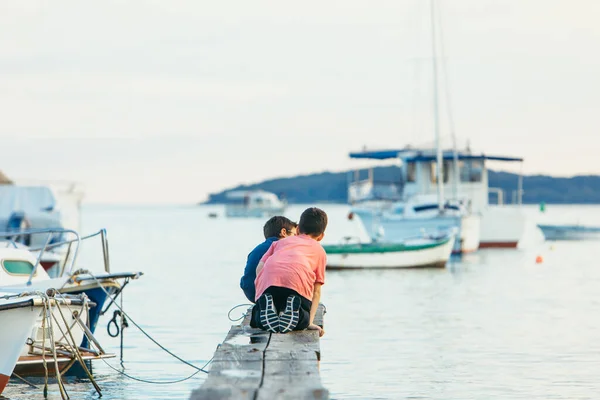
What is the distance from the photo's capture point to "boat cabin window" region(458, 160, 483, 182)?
2995 inches

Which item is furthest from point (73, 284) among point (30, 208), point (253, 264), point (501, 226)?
point (501, 226)

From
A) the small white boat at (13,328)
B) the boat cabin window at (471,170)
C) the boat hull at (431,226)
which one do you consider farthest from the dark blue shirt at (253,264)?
the boat cabin window at (471,170)

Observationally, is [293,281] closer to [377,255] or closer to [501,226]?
[377,255]

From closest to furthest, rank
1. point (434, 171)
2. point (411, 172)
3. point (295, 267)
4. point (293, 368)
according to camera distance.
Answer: point (293, 368), point (295, 267), point (434, 171), point (411, 172)

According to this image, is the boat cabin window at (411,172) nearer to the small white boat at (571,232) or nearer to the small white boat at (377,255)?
the small white boat at (377,255)

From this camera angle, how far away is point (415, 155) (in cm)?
7488

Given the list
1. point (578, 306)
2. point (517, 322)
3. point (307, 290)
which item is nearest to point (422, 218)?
point (578, 306)

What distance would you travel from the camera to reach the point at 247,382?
889cm

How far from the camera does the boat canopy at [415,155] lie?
245 feet

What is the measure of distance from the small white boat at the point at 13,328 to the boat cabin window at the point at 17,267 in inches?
201

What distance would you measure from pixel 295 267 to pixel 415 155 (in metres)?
63.9

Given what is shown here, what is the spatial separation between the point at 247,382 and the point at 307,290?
9.27ft

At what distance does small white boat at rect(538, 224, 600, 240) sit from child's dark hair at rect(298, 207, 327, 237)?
89.3 m

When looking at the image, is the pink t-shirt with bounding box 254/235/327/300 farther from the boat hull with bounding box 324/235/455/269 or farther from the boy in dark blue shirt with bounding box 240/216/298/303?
the boat hull with bounding box 324/235/455/269
